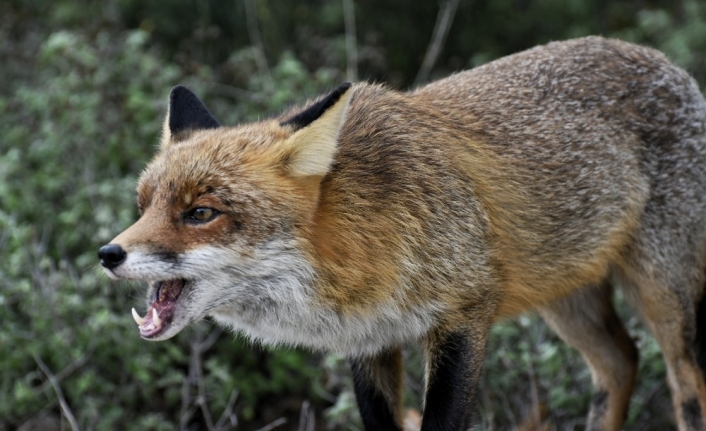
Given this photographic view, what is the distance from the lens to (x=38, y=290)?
743 centimetres

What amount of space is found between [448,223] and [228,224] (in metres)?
1.29

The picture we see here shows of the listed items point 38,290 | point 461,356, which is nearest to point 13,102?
point 38,290

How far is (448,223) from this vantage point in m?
5.00

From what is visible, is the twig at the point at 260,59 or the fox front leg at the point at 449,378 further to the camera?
the twig at the point at 260,59

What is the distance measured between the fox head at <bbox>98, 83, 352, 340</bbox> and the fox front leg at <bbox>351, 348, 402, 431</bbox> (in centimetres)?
97

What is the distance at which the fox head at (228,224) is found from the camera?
13.9 feet

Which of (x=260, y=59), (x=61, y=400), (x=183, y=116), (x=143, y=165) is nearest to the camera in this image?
(x=183, y=116)

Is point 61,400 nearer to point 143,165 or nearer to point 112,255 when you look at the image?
point 112,255

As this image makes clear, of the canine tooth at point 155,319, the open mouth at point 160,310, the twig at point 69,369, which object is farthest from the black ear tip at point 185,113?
the twig at point 69,369

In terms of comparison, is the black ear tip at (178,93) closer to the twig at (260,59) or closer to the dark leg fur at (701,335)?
the dark leg fur at (701,335)

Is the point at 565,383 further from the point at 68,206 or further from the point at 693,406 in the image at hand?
the point at 68,206

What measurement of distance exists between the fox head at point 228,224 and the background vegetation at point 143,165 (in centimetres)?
195

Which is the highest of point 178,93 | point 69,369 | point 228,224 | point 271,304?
point 178,93

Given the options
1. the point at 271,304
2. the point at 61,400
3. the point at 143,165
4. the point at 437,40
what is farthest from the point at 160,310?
the point at 437,40
